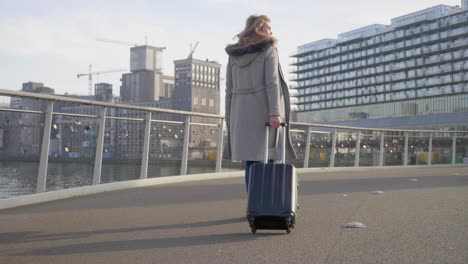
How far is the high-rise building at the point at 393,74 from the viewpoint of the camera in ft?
421

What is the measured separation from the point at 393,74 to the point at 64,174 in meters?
150

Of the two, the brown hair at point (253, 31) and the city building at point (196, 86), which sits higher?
the city building at point (196, 86)

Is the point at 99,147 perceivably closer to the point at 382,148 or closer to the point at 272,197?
the point at 272,197

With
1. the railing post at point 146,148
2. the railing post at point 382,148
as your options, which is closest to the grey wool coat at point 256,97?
the railing post at point 146,148

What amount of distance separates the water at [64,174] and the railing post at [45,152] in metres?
0.06

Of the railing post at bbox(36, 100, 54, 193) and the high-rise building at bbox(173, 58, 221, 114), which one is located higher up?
the high-rise building at bbox(173, 58, 221, 114)

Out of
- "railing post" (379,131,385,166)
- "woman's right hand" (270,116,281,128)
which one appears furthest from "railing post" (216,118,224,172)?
"railing post" (379,131,385,166)

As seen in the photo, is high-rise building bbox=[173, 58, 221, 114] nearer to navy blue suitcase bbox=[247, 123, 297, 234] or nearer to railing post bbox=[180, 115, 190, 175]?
railing post bbox=[180, 115, 190, 175]

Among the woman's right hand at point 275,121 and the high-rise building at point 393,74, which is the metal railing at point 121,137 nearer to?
the woman's right hand at point 275,121

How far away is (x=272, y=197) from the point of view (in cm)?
459

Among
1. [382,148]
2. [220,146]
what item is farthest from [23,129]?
[382,148]

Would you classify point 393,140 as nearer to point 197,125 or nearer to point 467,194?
point 197,125

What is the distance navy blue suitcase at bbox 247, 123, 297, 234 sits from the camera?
4496mm

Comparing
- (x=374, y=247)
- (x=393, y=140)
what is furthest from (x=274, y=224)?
(x=393, y=140)
